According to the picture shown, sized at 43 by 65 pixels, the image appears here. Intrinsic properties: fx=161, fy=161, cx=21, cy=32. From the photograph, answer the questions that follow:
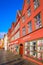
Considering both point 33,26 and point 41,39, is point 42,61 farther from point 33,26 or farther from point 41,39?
point 33,26

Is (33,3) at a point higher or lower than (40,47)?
higher

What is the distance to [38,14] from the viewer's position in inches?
844

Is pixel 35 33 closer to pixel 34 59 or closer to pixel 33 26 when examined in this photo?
pixel 33 26

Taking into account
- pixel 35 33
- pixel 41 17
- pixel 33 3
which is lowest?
pixel 35 33

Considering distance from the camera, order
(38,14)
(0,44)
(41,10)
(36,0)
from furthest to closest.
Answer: (0,44), (36,0), (38,14), (41,10)

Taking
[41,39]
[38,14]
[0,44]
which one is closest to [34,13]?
[38,14]

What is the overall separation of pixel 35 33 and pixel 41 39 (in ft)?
10.0

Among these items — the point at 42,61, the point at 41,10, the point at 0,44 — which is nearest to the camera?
the point at 42,61

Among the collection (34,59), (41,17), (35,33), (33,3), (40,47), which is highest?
(33,3)

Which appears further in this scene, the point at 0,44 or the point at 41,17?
the point at 0,44

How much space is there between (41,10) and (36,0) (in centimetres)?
343

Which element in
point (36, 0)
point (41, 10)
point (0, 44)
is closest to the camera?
point (41, 10)

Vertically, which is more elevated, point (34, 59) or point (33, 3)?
point (33, 3)

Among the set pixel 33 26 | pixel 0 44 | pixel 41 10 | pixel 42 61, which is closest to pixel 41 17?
pixel 41 10
